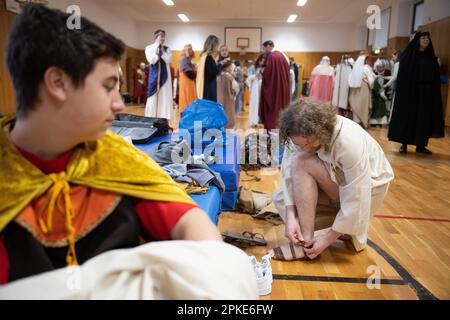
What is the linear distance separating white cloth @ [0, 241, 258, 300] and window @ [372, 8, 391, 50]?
40.0ft

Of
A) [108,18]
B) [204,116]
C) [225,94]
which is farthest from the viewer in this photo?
[108,18]

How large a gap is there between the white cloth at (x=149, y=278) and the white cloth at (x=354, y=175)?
1202 mm

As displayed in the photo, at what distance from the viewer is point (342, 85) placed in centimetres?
791

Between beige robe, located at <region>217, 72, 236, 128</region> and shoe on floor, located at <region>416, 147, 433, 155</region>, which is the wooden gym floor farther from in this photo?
beige robe, located at <region>217, 72, 236, 128</region>

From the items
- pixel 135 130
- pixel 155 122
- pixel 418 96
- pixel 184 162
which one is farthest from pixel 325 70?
pixel 184 162

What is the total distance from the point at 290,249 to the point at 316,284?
0.90ft

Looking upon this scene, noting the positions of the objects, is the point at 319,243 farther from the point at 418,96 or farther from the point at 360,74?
the point at 360,74

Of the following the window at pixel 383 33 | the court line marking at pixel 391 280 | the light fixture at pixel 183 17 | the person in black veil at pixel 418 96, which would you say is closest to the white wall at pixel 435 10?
the window at pixel 383 33

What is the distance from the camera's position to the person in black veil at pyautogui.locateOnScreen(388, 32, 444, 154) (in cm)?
457

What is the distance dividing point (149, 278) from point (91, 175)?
272 millimetres

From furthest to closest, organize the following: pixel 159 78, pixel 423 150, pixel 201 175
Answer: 1. pixel 159 78
2. pixel 423 150
3. pixel 201 175

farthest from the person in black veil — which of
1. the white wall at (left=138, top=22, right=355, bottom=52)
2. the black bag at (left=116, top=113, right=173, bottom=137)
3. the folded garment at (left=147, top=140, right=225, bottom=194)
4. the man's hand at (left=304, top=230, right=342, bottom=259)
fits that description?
the white wall at (left=138, top=22, right=355, bottom=52)

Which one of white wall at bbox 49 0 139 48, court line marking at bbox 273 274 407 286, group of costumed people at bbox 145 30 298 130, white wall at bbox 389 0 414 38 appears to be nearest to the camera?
court line marking at bbox 273 274 407 286

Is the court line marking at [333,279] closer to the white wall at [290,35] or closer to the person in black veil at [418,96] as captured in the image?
the person in black veil at [418,96]
